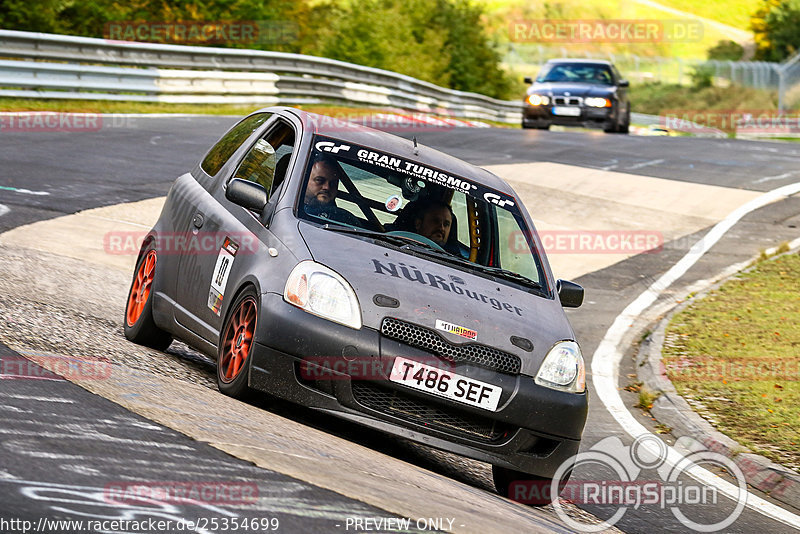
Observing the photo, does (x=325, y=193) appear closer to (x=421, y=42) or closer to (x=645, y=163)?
(x=645, y=163)

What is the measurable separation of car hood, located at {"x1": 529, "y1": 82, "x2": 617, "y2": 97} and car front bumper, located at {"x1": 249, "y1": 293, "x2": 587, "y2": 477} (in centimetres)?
2242

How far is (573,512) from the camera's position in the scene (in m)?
6.04

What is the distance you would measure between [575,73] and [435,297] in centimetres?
2359

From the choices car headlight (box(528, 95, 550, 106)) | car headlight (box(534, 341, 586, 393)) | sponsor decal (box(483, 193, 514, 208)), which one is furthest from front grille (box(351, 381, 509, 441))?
car headlight (box(528, 95, 550, 106))

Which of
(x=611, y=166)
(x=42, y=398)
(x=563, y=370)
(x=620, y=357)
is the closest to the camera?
(x=42, y=398)

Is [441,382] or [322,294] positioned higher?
[322,294]

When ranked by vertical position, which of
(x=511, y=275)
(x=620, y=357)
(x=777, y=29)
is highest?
(x=777, y=29)

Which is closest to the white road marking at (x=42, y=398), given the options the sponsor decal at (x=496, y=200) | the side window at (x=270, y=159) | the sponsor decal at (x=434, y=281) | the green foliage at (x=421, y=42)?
the sponsor decal at (x=434, y=281)

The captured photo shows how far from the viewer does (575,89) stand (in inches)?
1087

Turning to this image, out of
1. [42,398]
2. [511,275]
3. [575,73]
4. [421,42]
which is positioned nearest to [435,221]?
[511,275]

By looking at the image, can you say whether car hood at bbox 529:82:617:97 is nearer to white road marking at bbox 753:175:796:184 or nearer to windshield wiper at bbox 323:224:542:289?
white road marking at bbox 753:175:796:184

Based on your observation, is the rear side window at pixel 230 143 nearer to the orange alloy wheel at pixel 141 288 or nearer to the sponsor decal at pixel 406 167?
the orange alloy wheel at pixel 141 288

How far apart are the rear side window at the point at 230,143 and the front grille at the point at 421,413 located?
243cm

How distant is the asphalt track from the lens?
4.40 m
